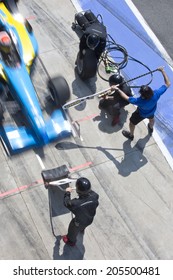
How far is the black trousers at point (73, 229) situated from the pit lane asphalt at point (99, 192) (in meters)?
0.39

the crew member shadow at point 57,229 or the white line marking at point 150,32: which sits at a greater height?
the white line marking at point 150,32

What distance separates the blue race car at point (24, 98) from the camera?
985 centimetres

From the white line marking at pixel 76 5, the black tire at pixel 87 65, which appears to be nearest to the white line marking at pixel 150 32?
the white line marking at pixel 76 5

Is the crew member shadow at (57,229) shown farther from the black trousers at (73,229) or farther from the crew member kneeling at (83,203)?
the crew member kneeling at (83,203)

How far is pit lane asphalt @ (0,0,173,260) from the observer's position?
8906 millimetres

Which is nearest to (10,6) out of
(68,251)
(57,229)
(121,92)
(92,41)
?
(92,41)

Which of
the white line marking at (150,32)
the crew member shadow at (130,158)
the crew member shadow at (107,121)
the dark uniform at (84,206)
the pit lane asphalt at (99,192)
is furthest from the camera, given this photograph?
the white line marking at (150,32)

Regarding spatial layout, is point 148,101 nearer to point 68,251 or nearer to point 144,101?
point 144,101

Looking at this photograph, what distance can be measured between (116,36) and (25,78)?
3768 millimetres

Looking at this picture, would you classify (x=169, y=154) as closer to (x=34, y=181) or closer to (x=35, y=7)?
(x=34, y=181)

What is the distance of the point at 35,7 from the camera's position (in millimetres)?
13297

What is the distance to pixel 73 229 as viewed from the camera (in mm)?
8398

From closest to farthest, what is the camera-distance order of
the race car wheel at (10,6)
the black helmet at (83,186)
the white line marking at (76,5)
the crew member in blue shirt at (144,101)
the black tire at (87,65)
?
the black helmet at (83,186), the crew member in blue shirt at (144,101), the black tire at (87,65), the race car wheel at (10,6), the white line marking at (76,5)

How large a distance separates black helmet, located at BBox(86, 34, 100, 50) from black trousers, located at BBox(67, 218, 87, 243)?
4565 millimetres
